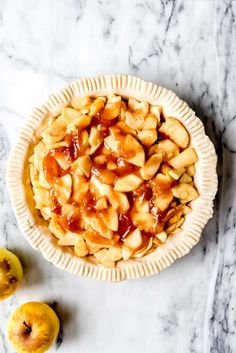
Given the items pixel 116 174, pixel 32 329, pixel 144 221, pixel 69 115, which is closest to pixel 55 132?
pixel 69 115

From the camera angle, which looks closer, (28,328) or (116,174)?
(116,174)

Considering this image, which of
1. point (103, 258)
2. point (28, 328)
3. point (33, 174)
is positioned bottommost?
point (28, 328)

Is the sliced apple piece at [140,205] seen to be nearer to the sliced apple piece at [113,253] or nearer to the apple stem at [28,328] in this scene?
the sliced apple piece at [113,253]

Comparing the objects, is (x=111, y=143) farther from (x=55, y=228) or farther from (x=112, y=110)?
(x=55, y=228)

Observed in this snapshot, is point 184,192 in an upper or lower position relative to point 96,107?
lower

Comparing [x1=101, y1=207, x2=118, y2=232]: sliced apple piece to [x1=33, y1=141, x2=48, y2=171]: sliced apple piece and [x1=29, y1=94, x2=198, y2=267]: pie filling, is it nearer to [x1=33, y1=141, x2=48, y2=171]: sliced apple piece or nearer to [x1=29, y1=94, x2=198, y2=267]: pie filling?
[x1=29, y1=94, x2=198, y2=267]: pie filling

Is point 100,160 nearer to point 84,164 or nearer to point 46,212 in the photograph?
point 84,164

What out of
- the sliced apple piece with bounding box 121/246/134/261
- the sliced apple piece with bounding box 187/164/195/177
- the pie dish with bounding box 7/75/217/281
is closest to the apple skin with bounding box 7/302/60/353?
the pie dish with bounding box 7/75/217/281

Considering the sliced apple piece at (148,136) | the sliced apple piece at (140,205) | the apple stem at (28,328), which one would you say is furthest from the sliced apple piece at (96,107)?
the apple stem at (28,328)
